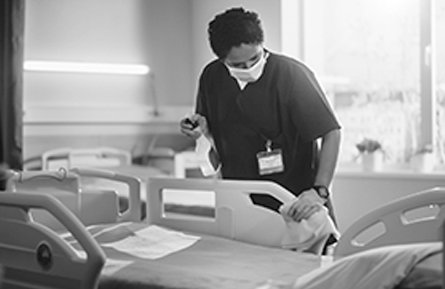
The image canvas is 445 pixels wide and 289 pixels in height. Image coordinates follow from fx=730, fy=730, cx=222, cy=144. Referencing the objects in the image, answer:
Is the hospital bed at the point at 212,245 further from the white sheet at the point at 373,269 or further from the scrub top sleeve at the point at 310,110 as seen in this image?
the scrub top sleeve at the point at 310,110

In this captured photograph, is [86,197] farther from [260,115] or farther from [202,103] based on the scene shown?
[260,115]

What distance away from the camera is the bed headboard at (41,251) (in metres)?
1.81

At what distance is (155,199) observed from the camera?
2.69 m

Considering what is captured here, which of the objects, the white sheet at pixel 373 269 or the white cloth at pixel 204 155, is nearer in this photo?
the white sheet at pixel 373 269

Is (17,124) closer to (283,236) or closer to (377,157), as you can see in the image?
(377,157)

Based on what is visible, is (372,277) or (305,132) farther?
(305,132)

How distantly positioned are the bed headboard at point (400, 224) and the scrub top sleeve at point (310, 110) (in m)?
0.52

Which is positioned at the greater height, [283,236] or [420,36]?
[420,36]

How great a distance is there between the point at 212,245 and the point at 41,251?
573 mm

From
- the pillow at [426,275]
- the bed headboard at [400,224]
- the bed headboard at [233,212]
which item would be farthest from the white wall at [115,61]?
the pillow at [426,275]

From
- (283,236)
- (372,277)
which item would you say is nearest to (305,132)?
(283,236)

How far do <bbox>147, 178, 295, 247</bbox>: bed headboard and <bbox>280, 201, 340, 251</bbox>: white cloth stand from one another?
0.10 meters

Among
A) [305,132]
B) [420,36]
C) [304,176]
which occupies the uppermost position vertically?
[420,36]

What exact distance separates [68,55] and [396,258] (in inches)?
142
